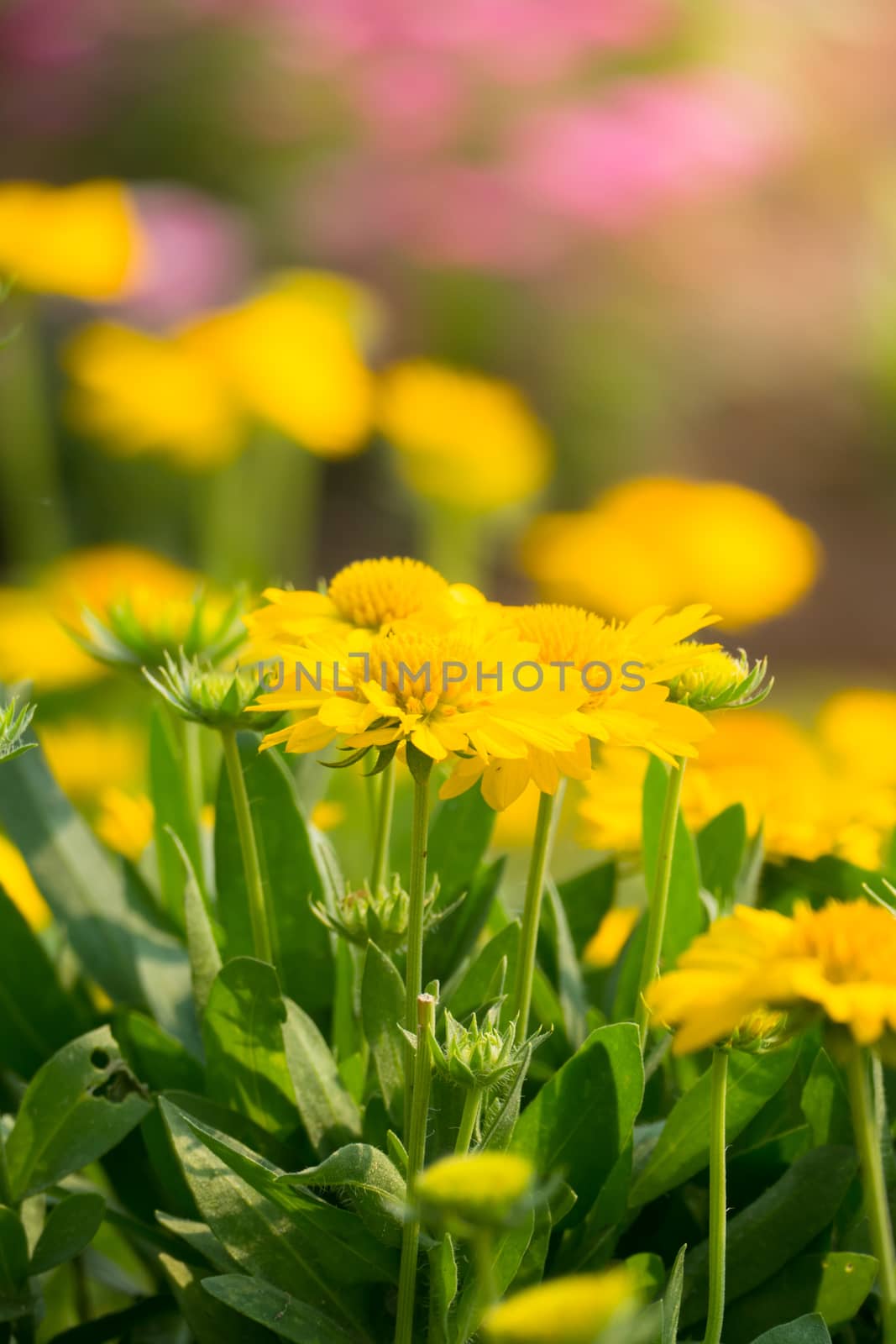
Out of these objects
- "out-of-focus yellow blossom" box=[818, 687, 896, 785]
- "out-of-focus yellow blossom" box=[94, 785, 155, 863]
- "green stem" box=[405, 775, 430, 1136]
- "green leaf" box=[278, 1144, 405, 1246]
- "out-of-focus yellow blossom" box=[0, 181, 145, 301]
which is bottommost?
"out-of-focus yellow blossom" box=[818, 687, 896, 785]

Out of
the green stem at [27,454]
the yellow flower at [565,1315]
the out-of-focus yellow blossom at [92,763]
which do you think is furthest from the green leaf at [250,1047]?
the green stem at [27,454]

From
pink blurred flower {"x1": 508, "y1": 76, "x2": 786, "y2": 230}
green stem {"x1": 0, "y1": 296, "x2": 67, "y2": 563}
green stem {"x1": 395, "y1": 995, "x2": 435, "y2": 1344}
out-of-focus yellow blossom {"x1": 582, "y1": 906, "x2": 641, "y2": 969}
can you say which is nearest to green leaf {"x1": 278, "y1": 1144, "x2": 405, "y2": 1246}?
green stem {"x1": 395, "y1": 995, "x2": 435, "y2": 1344}

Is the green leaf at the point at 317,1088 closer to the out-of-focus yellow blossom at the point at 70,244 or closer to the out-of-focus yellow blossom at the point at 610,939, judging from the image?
the out-of-focus yellow blossom at the point at 610,939

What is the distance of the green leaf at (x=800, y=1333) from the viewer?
425mm

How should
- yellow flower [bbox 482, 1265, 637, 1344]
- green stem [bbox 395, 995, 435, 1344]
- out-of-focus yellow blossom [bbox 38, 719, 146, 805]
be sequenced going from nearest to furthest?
1. yellow flower [bbox 482, 1265, 637, 1344]
2. green stem [bbox 395, 995, 435, 1344]
3. out-of-focus yellow blossom [bbox 38, 719, 146, 805]

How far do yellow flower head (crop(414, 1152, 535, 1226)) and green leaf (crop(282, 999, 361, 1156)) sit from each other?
0.66ft

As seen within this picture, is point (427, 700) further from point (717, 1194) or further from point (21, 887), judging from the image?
point (21, 887)

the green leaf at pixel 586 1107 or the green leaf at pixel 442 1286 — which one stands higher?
the green leaf at pixel 586 1107

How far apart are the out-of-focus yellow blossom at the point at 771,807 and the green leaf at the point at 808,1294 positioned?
16 cm

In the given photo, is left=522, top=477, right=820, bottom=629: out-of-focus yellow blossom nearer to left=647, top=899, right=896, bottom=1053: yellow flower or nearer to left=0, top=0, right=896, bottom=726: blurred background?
left=0, top=0, right=896, bottom=726: blurred background

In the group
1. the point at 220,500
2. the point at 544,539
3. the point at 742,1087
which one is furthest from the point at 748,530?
the point at 742,1087

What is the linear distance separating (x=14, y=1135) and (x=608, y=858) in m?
0.26

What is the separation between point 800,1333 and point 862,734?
509 millimetres

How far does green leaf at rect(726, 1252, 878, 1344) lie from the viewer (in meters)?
0.47
